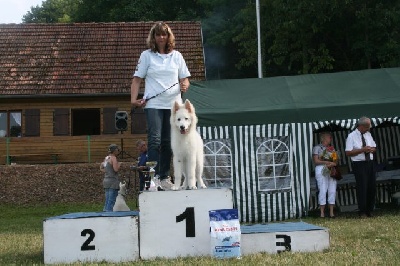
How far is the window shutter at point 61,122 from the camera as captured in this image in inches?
1046

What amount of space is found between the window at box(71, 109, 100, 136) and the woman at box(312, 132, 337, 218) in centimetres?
1536

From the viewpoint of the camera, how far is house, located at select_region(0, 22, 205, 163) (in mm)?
26219

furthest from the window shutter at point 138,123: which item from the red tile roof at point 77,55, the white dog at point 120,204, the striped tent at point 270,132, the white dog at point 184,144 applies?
the white dog at point 184,144

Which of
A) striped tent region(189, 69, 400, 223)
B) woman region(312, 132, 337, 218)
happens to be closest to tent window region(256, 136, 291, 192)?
striped tent region(189, 69, 400, 223)

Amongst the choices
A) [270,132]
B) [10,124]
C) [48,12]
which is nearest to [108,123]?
[10,124]

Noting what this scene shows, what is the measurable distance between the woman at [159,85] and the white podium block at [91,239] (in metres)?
0.78

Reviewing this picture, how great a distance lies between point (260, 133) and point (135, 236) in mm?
6455

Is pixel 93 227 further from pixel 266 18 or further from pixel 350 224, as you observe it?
pixel 266 18

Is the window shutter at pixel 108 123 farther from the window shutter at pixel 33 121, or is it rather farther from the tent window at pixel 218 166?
the tent window at pixel 218 166

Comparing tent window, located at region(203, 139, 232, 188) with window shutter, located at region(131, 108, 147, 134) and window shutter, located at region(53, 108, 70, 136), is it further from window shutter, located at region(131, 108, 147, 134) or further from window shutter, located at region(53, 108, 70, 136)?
window shutter, located at region(53, 108, 70, 136)

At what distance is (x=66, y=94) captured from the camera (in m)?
26.0

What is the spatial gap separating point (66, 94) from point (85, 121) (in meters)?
4.07

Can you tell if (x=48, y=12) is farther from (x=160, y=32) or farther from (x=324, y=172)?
(x=160, y=32)

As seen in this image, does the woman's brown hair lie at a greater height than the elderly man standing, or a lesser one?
greater
